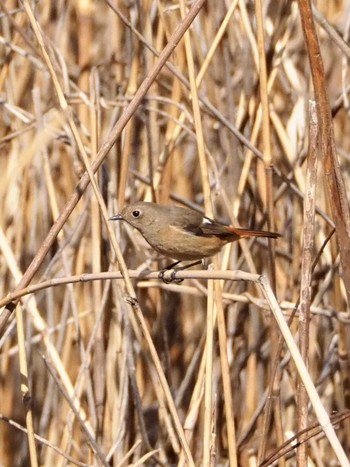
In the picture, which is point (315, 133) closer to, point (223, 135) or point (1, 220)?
point (223, 135)

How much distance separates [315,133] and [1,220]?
1128 mm

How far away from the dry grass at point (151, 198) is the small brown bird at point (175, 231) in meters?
0.09

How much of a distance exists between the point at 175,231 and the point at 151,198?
12.3 inches

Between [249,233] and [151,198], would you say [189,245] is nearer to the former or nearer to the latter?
[249,233]

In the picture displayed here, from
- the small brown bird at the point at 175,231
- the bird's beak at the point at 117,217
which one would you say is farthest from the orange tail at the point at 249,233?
the bird's beak at the point at 117,217

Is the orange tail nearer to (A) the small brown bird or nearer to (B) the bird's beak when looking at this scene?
(A) the small brown bird

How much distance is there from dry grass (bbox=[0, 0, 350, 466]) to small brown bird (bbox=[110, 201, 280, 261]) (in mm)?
90

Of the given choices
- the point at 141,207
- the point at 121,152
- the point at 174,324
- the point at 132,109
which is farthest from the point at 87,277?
the point at 174,324

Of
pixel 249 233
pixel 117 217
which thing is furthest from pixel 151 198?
pixel 249 233

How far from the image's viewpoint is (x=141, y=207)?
1.88 meters

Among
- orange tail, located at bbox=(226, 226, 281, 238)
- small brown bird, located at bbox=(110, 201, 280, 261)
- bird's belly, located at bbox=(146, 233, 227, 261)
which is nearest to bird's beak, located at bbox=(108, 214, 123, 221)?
small brown bird, located at bbox=(110, 201, 280, 261)

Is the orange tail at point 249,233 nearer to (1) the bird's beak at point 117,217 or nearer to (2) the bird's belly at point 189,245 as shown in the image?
(2) the bird's belly at point 189,245

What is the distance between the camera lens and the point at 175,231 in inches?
74.5

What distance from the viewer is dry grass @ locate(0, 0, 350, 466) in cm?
203
